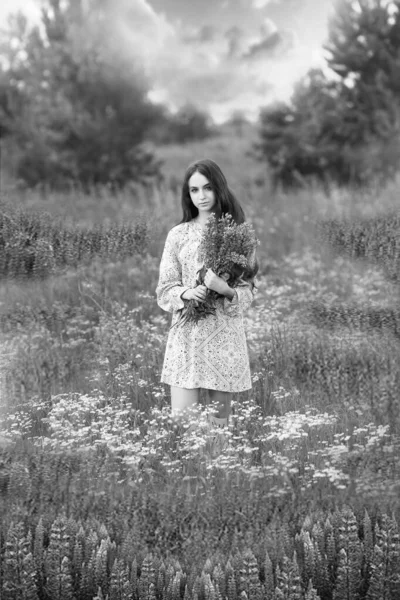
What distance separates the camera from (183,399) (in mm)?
4355

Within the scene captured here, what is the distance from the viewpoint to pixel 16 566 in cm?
364

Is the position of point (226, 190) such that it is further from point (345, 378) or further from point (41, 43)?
point (41, 43)

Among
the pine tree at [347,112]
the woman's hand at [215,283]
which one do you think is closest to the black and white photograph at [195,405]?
the woman's hand at [215,283]

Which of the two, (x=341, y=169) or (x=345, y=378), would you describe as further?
(x=341, y=169)

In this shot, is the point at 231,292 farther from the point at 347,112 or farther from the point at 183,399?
the point at 347,112

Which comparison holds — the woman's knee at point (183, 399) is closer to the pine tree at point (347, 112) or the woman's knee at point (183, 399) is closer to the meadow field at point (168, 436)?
the meadow field at point (168, 436)

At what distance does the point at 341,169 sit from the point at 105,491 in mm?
15769

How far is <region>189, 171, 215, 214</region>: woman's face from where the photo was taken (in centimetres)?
432

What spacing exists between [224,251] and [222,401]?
0.90 metres

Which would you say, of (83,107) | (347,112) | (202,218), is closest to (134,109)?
(83,107)

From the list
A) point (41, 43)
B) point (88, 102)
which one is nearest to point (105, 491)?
point (88, 102)

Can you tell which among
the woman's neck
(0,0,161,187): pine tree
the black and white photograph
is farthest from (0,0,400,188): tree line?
the woman's neck

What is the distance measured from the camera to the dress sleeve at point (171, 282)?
4289 mm

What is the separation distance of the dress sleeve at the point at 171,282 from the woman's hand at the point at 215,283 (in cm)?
21
